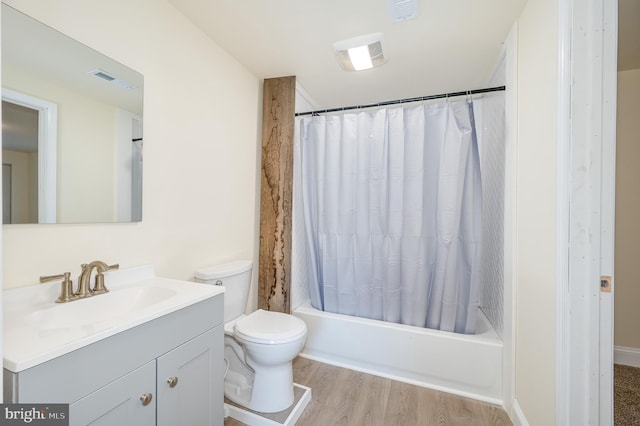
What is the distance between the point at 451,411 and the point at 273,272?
141cm

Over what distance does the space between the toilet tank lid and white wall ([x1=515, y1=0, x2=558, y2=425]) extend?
1.57m

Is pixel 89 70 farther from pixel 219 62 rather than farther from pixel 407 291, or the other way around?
pixel 407 291

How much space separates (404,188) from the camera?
1.99m

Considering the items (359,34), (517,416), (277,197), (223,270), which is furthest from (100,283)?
(517,416)

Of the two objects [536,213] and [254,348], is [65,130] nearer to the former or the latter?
[254,348]

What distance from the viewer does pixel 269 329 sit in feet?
4.97

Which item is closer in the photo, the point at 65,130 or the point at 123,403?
the point at 123,403

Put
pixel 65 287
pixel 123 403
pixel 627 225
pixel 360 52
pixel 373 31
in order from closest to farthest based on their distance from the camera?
pixel 123 403 < pixel 65 287 < pixel 373 31 < pixel 360 52 < pixel 627 225

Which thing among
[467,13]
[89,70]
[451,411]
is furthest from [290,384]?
[467,13]

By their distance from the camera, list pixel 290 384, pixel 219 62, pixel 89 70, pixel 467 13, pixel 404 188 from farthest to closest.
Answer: pixel 404 188 < pixel 219 62 < pixel 290 384 < pixel 467 13 < pixel 89 70

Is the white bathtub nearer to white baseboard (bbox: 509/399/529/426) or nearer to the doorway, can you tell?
white baseboard (bbox: 509/399/529/426)

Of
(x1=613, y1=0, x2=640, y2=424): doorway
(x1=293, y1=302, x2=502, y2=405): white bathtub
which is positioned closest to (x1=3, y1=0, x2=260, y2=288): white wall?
(x1=293, y1=302, x2=502, y2=405): white bathtub

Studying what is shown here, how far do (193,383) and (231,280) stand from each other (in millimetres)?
649

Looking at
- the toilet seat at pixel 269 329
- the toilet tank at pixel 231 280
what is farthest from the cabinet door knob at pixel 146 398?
the toilet tank at pixel 231 280
